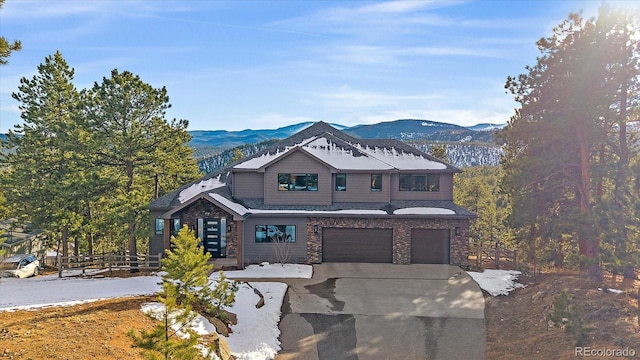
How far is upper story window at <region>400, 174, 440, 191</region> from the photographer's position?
22.8 metres

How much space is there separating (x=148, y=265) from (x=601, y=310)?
62.3 ft

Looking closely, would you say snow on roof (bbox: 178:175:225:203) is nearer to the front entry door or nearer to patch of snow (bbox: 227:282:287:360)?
the front entry door

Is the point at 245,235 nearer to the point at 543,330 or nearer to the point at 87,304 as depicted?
the point at 87,304

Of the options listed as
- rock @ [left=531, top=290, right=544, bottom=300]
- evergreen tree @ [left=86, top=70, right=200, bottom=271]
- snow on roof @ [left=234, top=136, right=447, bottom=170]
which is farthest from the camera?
snow on roof @ [left=234, top=136, right=447, bottom=170]

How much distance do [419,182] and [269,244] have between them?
9383 mm

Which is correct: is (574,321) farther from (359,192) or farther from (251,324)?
(359,192)

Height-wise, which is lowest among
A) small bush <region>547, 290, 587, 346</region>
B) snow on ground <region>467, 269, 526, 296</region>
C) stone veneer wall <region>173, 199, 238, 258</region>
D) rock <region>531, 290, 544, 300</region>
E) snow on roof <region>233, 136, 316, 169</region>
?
snow on ground <region>467, 269, 526, 296</region>

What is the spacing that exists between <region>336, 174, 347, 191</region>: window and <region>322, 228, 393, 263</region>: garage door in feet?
8.20

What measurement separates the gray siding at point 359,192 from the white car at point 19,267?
16.8m

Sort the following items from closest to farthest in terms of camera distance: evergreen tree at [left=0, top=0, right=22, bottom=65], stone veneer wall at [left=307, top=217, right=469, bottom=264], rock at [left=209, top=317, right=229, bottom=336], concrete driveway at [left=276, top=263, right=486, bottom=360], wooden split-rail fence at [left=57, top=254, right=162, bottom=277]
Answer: evergreen tree at [left=0, top=0, right=22, bottom=65], concrete driveway at [left=276, top=263, right=486, bottom=360], rock at [left=209, top=317, right=229, bottom=336], wooden split-rail fence at [left=57, top=254, right=162, bottom=277], stone veneer wall at [left=307, top=217, right=469, bottom=264]

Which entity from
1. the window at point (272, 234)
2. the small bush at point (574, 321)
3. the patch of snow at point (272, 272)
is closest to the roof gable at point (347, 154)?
the window at point (272, 234)

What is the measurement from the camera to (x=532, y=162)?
17.1m

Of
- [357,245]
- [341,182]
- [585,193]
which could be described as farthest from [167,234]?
[585,193]

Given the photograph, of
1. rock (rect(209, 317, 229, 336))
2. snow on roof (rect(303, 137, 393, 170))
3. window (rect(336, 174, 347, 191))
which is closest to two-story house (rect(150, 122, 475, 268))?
window (rect(336, 174, 347, 191))
